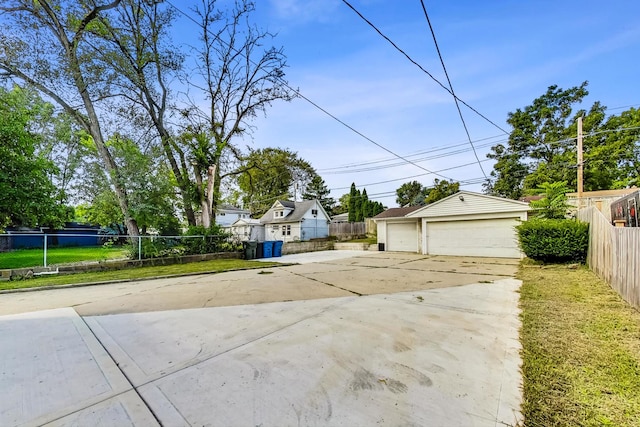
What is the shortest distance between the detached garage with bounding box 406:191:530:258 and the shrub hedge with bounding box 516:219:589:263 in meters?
2.71

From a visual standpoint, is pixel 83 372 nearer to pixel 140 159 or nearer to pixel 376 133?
pixel 140 159

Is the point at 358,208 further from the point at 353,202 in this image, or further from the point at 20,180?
the point at 20,180

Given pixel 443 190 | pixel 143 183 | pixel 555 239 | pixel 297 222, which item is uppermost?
pixel 443 190

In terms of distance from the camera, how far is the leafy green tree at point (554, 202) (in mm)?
8964

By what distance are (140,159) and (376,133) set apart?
35.5 ft

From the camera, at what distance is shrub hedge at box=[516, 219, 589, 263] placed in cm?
783

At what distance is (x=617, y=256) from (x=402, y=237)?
1181 cm

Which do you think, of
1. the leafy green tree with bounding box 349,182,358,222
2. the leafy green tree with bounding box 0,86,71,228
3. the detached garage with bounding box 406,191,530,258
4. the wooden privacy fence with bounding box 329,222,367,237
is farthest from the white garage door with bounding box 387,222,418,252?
the leafy green tree with bounding box 0,86,71,228

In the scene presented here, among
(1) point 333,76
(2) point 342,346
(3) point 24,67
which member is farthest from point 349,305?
(3) point 24,67

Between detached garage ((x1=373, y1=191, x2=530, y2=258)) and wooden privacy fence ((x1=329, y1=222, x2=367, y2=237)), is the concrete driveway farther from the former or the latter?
wooden privacy fence ((x1=329, y1=222, x2=367, y2=237))

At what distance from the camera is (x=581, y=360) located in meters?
2.47

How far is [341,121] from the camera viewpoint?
1071 centimetres

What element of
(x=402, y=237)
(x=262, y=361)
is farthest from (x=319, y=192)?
(x=262, y=361)

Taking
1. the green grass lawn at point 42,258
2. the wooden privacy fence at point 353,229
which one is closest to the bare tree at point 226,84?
the green grass lawn at point 42,258
